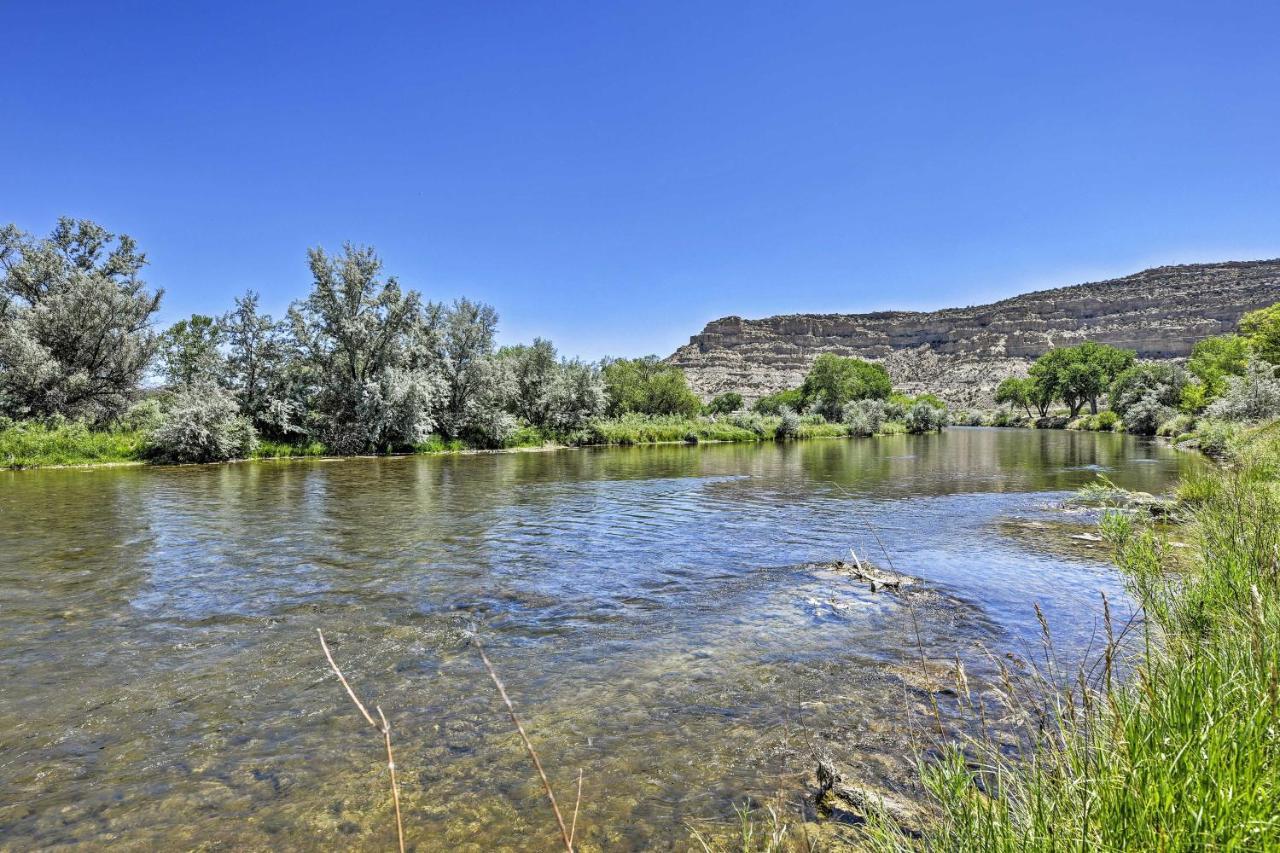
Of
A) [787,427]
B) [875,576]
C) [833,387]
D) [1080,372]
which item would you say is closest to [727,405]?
[833,387]

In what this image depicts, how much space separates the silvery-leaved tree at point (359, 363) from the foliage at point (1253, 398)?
151 ft

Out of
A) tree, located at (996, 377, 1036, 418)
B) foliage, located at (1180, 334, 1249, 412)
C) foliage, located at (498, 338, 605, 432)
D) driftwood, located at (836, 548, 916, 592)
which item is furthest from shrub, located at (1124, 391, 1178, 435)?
driftwood, located at (836, 548, 916, 592)

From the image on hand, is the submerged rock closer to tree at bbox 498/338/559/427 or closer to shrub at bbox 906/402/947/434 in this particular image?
tree at bbox 498/338/559/427

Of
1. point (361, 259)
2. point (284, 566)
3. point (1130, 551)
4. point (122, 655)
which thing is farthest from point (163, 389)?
point (1130, 551)

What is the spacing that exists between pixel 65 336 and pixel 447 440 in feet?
72.2

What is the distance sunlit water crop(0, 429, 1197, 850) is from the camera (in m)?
4.90

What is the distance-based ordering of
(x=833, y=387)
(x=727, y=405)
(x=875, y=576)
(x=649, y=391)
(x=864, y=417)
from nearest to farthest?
1. (x=875, y=576)
2. (x=864, y=417)
3. (x=649, y=391)
4. (x=833, y=387)
5. (x=727, y=405)

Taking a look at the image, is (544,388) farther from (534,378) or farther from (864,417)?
(864,417)

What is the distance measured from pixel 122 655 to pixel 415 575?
4280 millimetres

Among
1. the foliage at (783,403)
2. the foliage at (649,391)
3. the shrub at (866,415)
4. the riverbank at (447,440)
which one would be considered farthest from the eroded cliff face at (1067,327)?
the riverbank at (447,440)

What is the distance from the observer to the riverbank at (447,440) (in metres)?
32.0

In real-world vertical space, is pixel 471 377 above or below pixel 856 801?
above

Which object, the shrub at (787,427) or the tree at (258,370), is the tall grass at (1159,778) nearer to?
the tree at (258,370)

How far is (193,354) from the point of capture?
5056 cm
